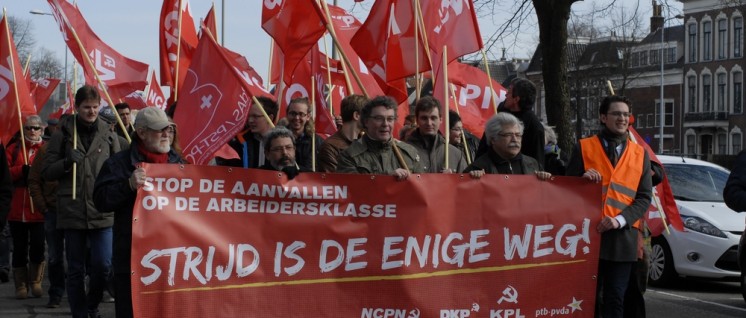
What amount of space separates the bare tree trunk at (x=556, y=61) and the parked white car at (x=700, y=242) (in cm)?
347

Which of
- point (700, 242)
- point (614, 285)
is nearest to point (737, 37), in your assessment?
point (700, 242)

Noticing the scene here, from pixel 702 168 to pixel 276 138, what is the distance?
28.1ft

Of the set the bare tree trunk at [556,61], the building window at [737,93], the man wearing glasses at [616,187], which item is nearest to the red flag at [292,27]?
the man wearing glasses at [616,187]

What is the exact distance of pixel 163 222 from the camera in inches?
237

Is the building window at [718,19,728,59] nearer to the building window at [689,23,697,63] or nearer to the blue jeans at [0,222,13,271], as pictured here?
the building window at [689,23,697,63]

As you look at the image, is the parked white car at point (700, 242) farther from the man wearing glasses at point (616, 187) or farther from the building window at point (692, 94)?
the building window at point (692, 94)

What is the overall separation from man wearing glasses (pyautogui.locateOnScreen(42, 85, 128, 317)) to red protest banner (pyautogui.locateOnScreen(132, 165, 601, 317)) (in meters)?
2.22

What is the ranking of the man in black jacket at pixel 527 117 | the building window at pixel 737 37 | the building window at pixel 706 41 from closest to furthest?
the man in black jacket at pixel 527 117, the building window at pixel 737 37, the building window at pixel 706 41

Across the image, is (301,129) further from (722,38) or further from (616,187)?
(722,38)

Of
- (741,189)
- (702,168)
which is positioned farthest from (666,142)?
(741,189)

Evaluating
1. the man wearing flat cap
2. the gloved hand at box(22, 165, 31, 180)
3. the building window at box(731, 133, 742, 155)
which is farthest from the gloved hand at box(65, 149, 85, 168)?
the building window at box(731, 133, 742, 155)

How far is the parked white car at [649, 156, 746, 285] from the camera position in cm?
1234

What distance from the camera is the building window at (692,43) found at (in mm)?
71062

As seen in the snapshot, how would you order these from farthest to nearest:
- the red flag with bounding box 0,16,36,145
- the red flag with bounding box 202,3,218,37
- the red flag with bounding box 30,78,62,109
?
the red flag with bounding box 30,78,62,109, the red flag with bounding box 202,3,218,37, the red flag with bounding box 0,16,36,145
